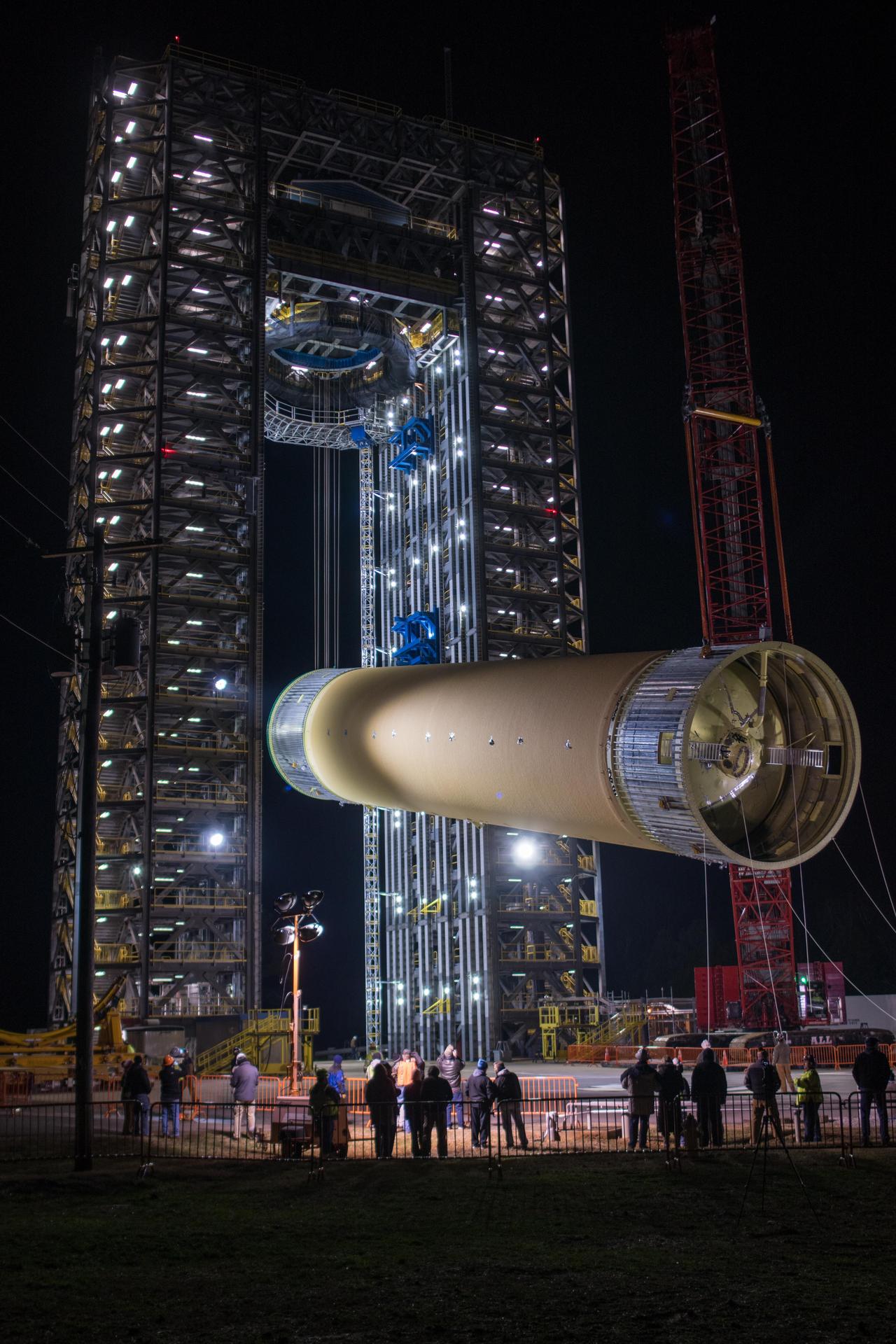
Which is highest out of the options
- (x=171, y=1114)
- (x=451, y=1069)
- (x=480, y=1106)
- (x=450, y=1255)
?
(x=451, y=1069)

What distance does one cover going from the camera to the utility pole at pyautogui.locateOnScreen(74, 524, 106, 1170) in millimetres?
18391

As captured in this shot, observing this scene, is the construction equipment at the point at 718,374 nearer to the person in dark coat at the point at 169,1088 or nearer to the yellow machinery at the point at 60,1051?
the yellow machinery at the point at 60,1051

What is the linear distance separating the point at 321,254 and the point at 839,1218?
167ft

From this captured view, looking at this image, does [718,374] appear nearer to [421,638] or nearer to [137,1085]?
[421,638]

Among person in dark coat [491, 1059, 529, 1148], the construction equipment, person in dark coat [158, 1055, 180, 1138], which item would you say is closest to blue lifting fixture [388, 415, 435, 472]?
the construction equipment

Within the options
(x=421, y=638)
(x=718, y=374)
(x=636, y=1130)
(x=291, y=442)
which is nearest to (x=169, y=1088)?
(x=636, y=1130)

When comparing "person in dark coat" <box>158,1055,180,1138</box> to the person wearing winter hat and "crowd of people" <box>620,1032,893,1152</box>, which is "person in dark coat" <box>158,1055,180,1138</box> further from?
"crowd of people" <box>620,1032,893,1152</box>

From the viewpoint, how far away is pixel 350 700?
17453mm

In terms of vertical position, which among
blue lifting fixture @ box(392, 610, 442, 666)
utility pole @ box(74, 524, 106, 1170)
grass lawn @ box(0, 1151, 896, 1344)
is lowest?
grass lawn @ box(0, 1151, 896, 1344)

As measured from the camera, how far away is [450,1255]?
38.7 ft

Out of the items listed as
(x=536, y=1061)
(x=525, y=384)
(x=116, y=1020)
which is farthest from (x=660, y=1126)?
(x=525, y=384)

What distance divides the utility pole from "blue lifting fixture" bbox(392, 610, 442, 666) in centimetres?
3635

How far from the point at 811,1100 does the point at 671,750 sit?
11.2m

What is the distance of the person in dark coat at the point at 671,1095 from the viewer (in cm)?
1861
